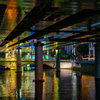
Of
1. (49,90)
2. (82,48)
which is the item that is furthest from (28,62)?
(49,90)

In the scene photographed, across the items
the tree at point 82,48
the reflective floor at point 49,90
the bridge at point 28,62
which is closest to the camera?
the reflective floor at point 49,90

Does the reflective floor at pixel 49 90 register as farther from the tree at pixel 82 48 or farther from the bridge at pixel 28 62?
the tree at pixel 82 48

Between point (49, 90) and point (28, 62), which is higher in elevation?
point (28, 62)

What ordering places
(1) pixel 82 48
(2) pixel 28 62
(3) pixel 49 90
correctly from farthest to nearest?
(1) pixel 82 48
(2) pixel 28 62
(3) pixel 49 90

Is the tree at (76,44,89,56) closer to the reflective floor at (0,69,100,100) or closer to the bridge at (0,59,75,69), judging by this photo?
the bridge at (0,59,75,69)

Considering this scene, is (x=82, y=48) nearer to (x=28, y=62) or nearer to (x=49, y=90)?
(x=28, y=62)

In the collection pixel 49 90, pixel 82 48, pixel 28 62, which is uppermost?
pixel 82 48

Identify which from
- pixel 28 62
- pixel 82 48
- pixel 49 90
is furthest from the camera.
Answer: pixel 82 48

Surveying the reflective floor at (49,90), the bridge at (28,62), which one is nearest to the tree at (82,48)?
the bridge at (28,62)

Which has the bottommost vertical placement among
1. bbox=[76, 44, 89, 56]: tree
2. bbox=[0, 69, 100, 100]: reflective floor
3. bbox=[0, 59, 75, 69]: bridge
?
bbox=[0, 69, 100, 100]: reflective floor

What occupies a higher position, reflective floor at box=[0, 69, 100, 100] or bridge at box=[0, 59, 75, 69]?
bridge at box=[0, 59, 75, 69]

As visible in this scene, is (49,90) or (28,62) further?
(28,62)

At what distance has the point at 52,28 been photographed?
28609 mm

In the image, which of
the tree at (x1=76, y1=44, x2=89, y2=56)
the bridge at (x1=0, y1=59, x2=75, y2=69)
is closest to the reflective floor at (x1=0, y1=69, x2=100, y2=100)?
the bridge at (x1=0, y1=59, x2=75, y2=69)
